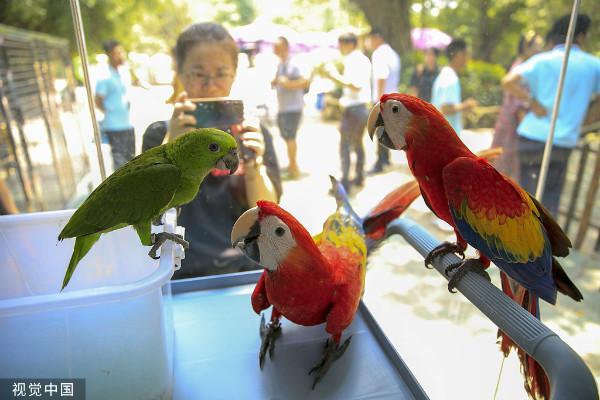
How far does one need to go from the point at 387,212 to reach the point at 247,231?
385 mm

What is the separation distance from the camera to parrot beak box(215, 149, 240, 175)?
1.92ft

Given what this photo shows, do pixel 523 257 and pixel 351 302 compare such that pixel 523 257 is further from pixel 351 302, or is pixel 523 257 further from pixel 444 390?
pixel 444 390

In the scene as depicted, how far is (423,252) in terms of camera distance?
703 millimetres

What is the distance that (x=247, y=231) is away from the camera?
523 mm

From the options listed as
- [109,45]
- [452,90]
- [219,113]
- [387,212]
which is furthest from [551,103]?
[109,45]

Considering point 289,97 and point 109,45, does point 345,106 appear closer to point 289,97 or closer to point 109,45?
point 289,97

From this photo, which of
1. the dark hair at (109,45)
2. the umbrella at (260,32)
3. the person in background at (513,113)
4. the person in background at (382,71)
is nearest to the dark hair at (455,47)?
the person in background at (513,113)

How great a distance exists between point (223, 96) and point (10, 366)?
2.02ft

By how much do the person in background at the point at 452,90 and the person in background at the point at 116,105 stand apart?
1.05 metres

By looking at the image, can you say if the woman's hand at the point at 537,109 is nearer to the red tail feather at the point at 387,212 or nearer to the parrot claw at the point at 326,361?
the red tail feather at the point at 387,212

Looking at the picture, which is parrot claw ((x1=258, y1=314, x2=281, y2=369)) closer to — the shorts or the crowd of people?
the crowd of people

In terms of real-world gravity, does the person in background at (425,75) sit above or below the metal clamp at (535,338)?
above

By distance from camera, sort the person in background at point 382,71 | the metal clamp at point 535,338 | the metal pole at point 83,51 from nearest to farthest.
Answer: the metal clamp at point 535,338 → the metal pole at point 83,51 → the person in background at point 382,71

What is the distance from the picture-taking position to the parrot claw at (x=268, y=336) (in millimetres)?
644
